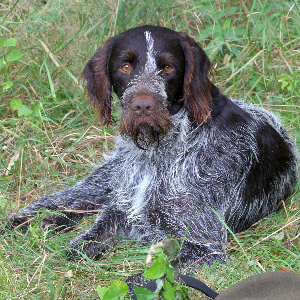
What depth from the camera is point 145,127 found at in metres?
2.70

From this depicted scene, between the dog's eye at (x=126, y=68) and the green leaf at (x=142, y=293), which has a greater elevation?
the dog's eye at (x=126, y=68)

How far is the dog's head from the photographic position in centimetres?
262

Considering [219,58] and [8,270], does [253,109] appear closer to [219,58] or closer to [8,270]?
[219,58]

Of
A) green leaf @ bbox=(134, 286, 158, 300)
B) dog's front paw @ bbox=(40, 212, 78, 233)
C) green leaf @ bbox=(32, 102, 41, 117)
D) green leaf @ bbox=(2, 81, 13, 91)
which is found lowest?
dog's front paw @ bbox=(40, 212, 78, 233)

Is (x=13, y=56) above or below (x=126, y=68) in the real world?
below

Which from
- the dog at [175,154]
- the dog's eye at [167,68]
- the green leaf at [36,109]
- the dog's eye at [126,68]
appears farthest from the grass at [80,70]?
the dog's eye at [126,68]

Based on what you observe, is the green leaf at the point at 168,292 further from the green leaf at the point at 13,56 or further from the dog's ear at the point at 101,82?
the green leaf at the point at 13,56

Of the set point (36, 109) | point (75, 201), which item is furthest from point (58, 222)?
point (36, 109)

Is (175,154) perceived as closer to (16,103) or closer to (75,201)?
(75,201)

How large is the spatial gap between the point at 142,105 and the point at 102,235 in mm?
1012

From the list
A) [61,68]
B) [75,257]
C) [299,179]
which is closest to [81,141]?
[61,68]

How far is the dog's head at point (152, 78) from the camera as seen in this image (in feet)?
8.61

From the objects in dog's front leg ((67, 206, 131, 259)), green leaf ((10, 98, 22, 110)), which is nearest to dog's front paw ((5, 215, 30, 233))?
dog's front leg ((67, 206, 131, 259))

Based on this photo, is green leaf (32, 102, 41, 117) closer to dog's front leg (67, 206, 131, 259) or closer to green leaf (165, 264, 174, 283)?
dog's front leg (67, 206, 131, 259)
